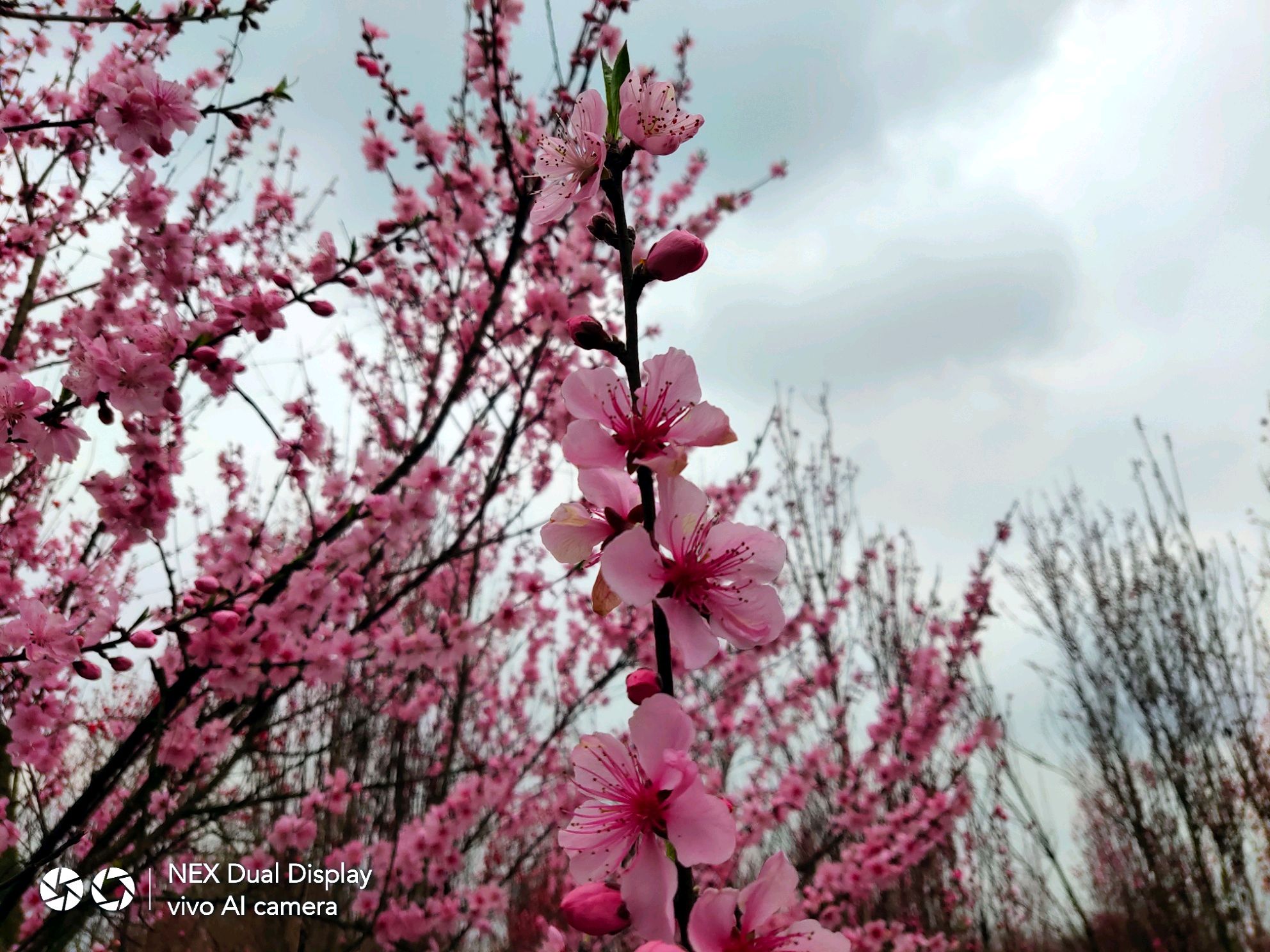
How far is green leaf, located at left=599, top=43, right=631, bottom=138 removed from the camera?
1.03 metres

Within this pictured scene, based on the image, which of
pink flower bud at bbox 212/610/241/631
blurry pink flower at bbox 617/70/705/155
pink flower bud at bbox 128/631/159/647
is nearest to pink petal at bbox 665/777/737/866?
blurry pink flower at bbox 617/70/705/155

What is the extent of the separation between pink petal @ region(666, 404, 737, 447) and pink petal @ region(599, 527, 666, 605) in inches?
6.1

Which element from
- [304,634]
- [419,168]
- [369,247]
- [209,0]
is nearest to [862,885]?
[304,634]

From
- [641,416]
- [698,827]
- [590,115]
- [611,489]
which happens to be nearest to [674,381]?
[641,416]

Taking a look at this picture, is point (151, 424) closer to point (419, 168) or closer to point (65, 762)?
point (419, 168)

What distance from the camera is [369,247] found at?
2.56m

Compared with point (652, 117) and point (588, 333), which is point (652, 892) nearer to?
point (588, 333)

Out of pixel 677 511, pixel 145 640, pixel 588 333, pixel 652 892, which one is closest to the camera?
pixel 652 892

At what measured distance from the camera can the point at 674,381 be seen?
38.0 inches

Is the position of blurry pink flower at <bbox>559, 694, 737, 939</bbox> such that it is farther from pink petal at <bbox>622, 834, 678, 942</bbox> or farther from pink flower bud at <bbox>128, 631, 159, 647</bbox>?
pink flower bud at <bbox>128, 631, 159, 647</bbox>

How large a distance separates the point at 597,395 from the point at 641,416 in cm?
7

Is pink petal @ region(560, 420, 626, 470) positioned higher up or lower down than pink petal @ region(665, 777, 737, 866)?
higher up

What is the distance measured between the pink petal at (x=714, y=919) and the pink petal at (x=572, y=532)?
0.45 meters

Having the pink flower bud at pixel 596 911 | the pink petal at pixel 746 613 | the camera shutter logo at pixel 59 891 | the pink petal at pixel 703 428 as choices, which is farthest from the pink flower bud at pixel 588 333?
the camera shutter logo at pixel 59 891
